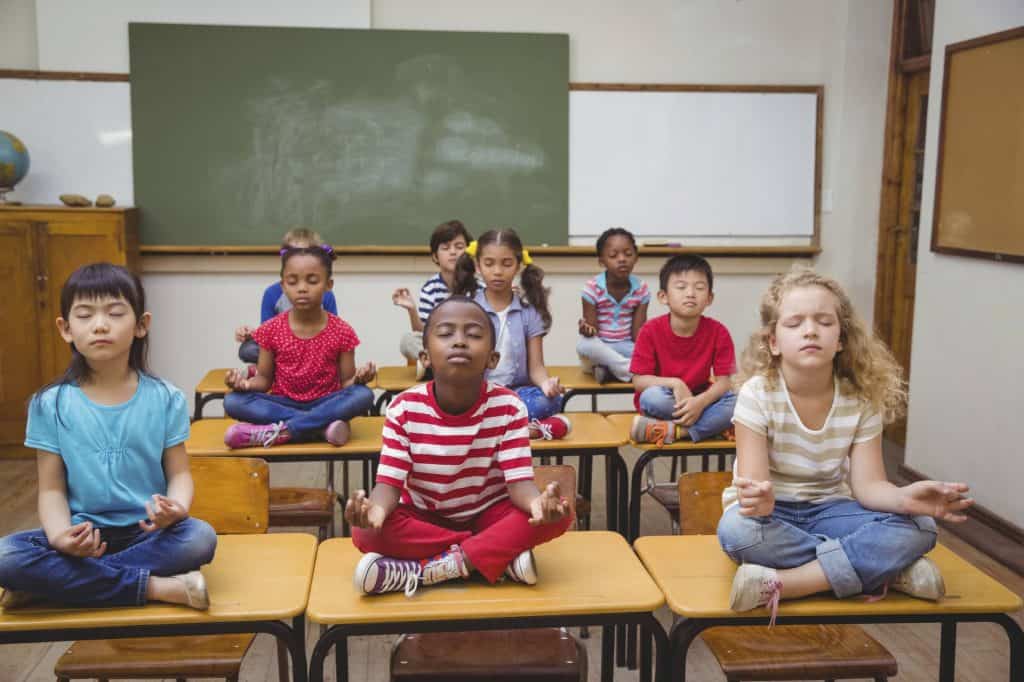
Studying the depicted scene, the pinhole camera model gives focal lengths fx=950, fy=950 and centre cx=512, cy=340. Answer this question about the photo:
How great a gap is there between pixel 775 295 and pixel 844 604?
2.14ft

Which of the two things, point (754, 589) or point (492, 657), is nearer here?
point (754, 589)

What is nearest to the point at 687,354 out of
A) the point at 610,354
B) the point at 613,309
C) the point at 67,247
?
the point at 610,354

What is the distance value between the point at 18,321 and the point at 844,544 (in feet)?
14.5

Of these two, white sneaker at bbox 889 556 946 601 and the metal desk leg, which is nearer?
white sneaker at bbox 889 556 946 601

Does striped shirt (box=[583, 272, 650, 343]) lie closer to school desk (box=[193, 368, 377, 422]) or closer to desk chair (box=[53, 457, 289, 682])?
school desk (box=[193, 368, 377, 422])

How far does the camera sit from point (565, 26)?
5.29 m

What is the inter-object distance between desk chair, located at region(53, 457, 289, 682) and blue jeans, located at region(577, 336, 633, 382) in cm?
196

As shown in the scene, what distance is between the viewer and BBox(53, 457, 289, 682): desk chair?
180cm

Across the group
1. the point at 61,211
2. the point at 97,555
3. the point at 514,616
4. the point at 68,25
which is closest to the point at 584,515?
the point at 514,616

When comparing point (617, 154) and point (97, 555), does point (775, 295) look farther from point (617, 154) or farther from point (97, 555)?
point (617, 154)

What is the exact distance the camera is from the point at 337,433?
265 centimetres

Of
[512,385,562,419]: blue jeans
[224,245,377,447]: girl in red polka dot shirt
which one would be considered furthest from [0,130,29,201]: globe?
[512,385,562,419]: blue jeans

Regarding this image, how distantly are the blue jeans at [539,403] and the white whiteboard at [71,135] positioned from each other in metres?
3.03

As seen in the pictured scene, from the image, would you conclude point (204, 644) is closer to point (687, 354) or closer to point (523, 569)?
point (523, 569)
